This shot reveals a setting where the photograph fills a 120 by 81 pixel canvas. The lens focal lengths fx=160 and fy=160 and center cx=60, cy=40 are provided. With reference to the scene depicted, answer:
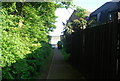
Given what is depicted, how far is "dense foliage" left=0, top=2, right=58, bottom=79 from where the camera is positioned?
3912 millimetres

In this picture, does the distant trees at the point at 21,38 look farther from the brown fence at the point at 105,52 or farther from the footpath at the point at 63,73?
the brown fence at the point at 105,52

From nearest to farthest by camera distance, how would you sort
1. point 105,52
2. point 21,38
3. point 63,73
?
point 105,52 → point 21,38 → point 63,73

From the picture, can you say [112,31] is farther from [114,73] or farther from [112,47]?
[114,73]

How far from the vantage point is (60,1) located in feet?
22.8

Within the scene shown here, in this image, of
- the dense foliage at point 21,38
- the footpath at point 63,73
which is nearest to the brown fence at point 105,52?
the footpath at point 63,73

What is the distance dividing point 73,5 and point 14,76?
415cm

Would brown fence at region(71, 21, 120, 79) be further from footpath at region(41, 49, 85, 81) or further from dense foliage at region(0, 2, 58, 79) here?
dense foliage at region(0, 2, 58, 79)

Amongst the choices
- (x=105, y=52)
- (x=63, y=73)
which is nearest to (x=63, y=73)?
(x=63, y=73)

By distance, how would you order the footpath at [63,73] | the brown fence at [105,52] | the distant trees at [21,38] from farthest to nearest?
the footpath at [63,73]
the distant trees at [21,38]
the brown fence at [105,52]

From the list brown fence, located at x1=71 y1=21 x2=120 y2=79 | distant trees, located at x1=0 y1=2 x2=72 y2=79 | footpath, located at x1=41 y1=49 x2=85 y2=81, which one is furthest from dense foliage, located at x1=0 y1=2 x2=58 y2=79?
brown fence, located at x1=71 y1=21 x2=120 y2=79

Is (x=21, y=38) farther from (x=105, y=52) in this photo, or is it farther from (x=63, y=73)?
(x=63, y=73)

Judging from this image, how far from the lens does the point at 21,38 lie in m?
5.00

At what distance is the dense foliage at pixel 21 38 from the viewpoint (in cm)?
391

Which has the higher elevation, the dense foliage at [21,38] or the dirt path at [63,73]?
the dense foliage at [21,38]
